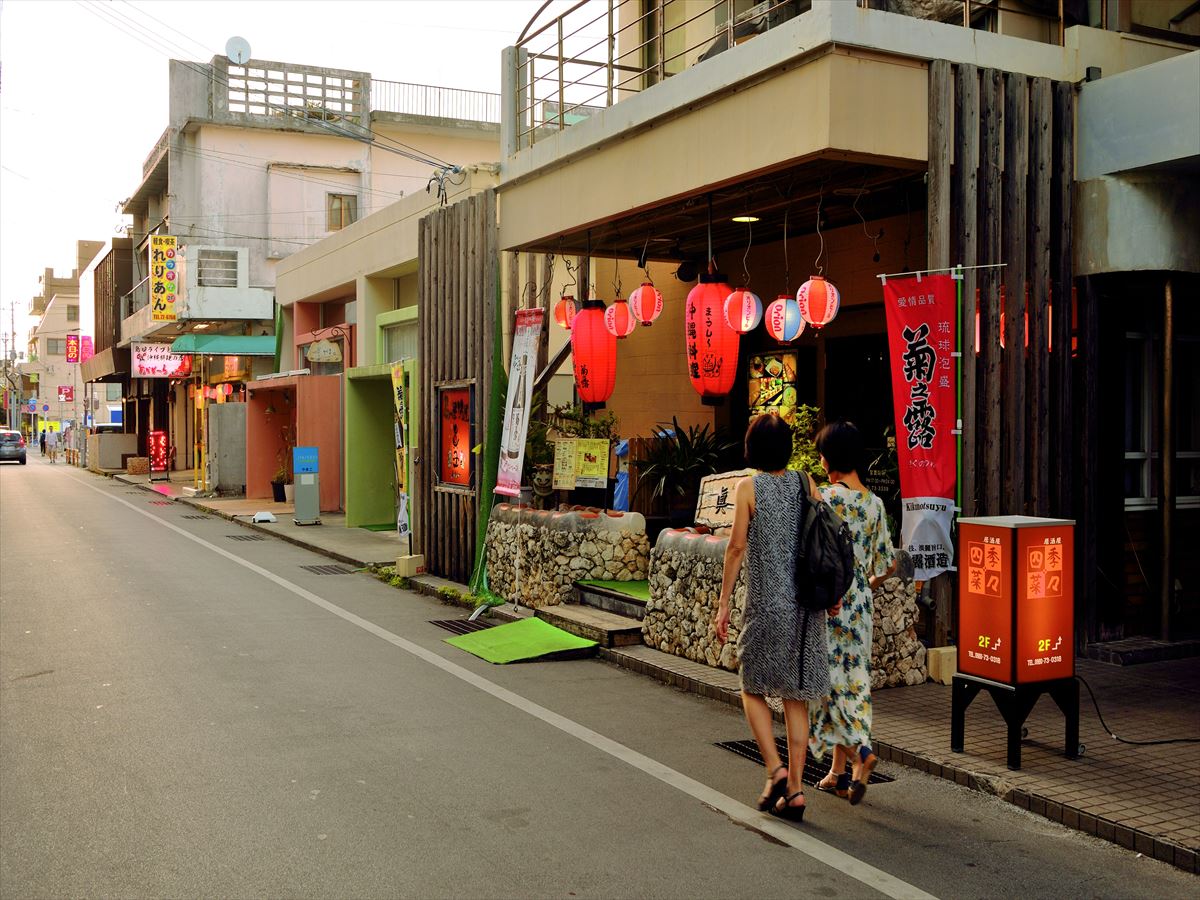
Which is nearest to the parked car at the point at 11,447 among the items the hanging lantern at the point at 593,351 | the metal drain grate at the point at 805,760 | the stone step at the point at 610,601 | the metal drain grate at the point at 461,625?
the metal drain grate at the point at 461,625

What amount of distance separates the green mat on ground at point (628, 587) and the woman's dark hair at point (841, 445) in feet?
15.5

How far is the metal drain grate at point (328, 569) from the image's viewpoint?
15.5 metres

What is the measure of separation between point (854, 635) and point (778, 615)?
65cm

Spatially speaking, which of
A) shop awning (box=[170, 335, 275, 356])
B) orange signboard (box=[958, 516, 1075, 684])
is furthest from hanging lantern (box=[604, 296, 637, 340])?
shop awning (box=[170, 335, 275, 356])

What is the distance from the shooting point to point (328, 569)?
52.0 feet

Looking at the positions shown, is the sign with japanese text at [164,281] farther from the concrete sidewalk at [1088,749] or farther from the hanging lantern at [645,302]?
the concrete sidewalk at [1088,749]

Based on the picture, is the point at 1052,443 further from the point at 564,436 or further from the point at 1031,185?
the point at 564,436

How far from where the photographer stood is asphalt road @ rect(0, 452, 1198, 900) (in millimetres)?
4727

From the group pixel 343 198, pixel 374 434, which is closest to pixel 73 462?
pixel 343 198

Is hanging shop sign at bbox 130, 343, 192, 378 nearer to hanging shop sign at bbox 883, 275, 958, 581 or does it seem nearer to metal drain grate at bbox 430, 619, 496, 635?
metal drain grate at bbox 430, 619, 496, 635

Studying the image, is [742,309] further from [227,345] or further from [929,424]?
[227,345]

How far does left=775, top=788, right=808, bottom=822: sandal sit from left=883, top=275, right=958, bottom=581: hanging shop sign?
10.1 ft

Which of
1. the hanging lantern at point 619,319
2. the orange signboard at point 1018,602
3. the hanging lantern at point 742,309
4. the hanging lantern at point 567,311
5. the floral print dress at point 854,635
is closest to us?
the floral print dress at point 854,635

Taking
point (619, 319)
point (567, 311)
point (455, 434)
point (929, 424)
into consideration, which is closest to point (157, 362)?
point (455, 434)
